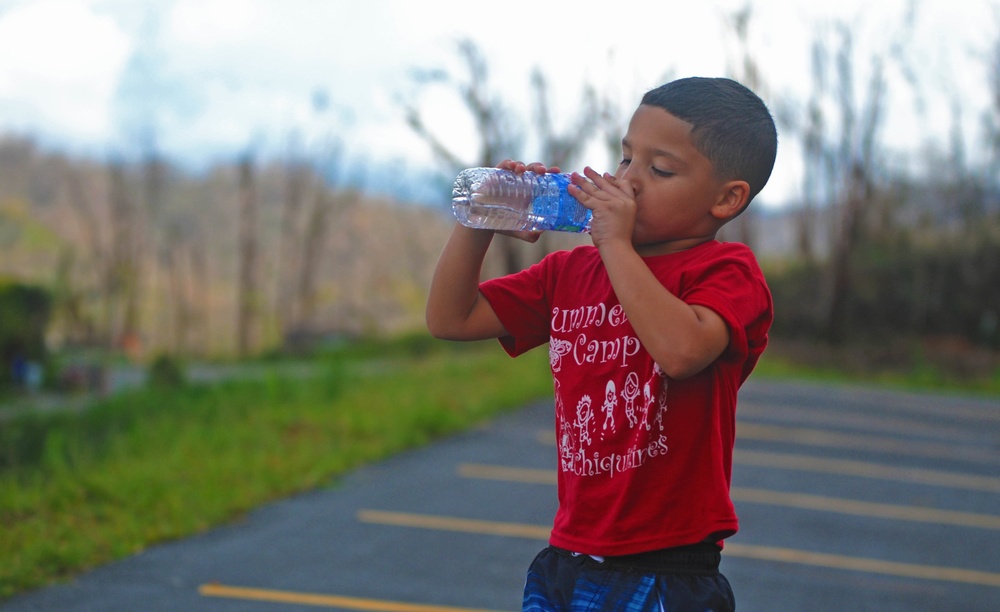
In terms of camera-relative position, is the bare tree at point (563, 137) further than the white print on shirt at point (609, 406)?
Yes

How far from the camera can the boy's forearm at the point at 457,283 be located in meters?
2.08

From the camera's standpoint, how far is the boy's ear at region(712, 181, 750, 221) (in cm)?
191

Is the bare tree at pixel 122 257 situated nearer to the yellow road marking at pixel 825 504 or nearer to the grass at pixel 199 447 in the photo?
the grass at pixel 199 447

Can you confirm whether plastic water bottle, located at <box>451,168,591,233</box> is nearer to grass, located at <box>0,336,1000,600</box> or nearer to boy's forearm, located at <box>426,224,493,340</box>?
boy's forearm, located at <box>426,224,493,340</box>

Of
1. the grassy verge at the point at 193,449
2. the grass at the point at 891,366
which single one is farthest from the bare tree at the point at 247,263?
the grassy verge at the point at 193,449

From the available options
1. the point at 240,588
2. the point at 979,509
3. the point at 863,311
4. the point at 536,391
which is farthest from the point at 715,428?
the point at 863,311

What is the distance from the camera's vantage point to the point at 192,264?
919 inches

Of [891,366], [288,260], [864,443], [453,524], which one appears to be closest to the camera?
[453,524]

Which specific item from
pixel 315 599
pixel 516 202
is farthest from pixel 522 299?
pixel 315 599

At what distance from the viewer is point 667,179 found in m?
1.89

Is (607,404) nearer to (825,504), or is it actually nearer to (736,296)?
(736,296)

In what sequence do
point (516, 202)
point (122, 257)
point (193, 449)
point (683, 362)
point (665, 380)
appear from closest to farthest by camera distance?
point (683, 362)
point (665, 380)
point (516, 202)
point (193, 449)
point (122, 257)

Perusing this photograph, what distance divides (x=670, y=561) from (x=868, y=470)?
704cm

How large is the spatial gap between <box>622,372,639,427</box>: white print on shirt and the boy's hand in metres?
0.25
